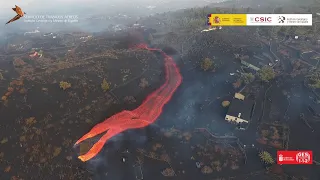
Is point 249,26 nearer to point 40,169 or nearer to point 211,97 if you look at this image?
point 211,97

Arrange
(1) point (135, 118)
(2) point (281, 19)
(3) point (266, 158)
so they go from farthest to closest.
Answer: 1. (2) point (281, 19)
2. (1) point (135, 118)
3. (3) point (266, 158)

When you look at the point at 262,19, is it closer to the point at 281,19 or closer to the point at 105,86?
the point at 281,19

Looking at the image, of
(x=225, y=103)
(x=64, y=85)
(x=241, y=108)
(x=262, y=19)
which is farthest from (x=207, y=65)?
(x=262, y=19)

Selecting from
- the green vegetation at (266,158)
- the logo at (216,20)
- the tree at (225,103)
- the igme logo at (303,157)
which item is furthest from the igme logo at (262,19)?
the green vegetation at (266,158)

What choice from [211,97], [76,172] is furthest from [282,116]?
[76,172]

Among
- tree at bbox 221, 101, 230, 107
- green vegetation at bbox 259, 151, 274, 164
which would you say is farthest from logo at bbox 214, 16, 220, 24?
green vegetation at bbox 259, 151, 274, 164

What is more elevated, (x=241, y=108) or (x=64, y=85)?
(x=64, y=85)
